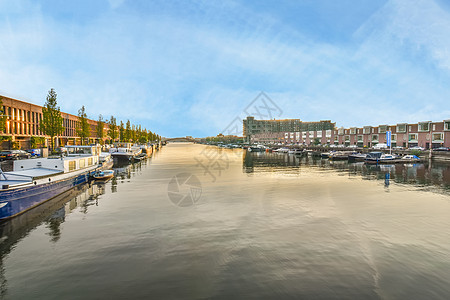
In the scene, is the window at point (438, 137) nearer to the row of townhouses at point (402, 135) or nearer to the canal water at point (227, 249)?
the row of townhouses at point (402, 135)

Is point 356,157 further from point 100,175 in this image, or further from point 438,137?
point 100,175

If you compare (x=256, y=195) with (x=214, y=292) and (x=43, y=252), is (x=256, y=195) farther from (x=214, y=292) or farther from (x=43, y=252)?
(x=43, y=252)

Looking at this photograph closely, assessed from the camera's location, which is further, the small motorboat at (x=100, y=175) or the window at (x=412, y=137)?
the window at (x=412, y=137)

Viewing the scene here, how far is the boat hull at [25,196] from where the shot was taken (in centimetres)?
1948

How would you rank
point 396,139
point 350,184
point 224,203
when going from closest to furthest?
1. point 224,203
2. point 350,184
3. point 396,139

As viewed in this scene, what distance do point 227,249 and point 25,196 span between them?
19.7m

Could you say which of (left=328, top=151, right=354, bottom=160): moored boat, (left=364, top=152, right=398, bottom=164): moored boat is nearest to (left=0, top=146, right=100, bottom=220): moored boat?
(left=364, top=152, right=398, bottom=164): moored boat

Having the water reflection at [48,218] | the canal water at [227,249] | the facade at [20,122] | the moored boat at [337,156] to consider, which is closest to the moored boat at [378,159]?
the moored boat at [337,156]

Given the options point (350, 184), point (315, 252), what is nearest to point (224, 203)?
point (315, 252)

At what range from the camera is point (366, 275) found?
484 inches

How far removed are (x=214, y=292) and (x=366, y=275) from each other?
8.03m

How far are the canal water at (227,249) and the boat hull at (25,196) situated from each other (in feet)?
2.75

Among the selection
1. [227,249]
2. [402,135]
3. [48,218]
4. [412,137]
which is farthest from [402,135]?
[48,218]

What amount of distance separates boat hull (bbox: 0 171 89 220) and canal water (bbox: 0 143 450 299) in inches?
33.0
